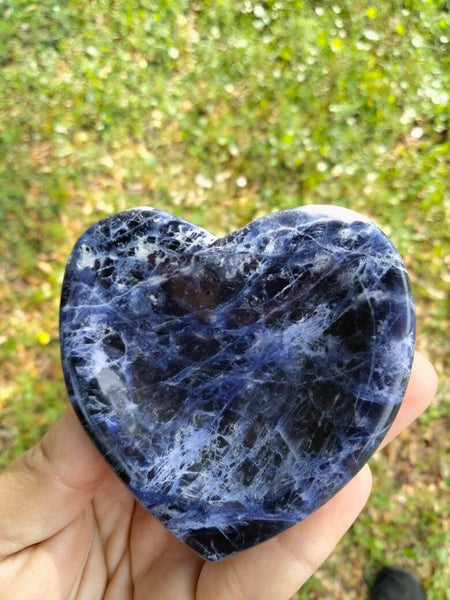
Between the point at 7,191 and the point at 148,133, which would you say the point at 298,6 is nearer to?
the point at 148,133

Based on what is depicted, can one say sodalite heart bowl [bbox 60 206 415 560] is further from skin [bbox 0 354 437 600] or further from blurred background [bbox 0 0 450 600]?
blurred background [bbox 0 0 450 600]

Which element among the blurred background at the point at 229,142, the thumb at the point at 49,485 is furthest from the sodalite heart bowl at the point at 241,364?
the blurred background at the point at 229,142

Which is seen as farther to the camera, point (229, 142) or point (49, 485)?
point (229, 142)

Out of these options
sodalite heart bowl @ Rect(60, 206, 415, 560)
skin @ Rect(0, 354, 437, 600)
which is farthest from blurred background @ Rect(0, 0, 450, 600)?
sodalite heart bowl @ Rect(60, 206, 415, 560)

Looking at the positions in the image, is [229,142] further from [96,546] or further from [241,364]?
[96,546]

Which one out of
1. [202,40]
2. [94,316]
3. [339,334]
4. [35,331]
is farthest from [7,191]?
[339,334]

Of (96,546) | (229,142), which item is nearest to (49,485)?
(96,546)

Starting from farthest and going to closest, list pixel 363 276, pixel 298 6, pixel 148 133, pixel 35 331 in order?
pixel 298 6 → pixel 148 133 → pixel 35 331 → pixel 363 276
